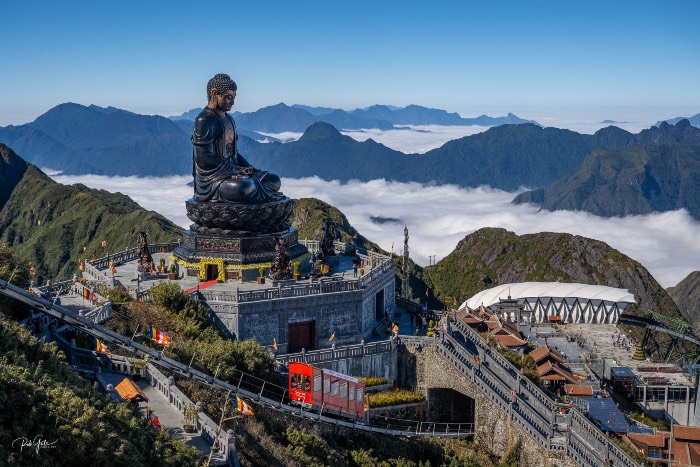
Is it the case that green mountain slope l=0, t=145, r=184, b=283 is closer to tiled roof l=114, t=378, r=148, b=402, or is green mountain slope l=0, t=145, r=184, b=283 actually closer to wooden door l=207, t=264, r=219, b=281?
wooden door l=207, t=264, r=219, b=281

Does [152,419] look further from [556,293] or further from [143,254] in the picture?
[556,293]

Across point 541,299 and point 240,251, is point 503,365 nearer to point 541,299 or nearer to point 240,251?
point 240,251

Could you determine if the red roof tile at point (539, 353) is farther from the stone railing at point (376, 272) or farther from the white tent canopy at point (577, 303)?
the white tent canopy at point (577, 303)

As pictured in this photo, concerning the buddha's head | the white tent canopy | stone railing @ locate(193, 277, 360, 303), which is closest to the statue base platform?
stone railing @ locate(193, 277, 360, 303)

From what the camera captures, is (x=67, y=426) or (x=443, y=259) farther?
(x=443, y=259)

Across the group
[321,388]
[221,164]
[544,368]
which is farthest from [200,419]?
[544,368]
